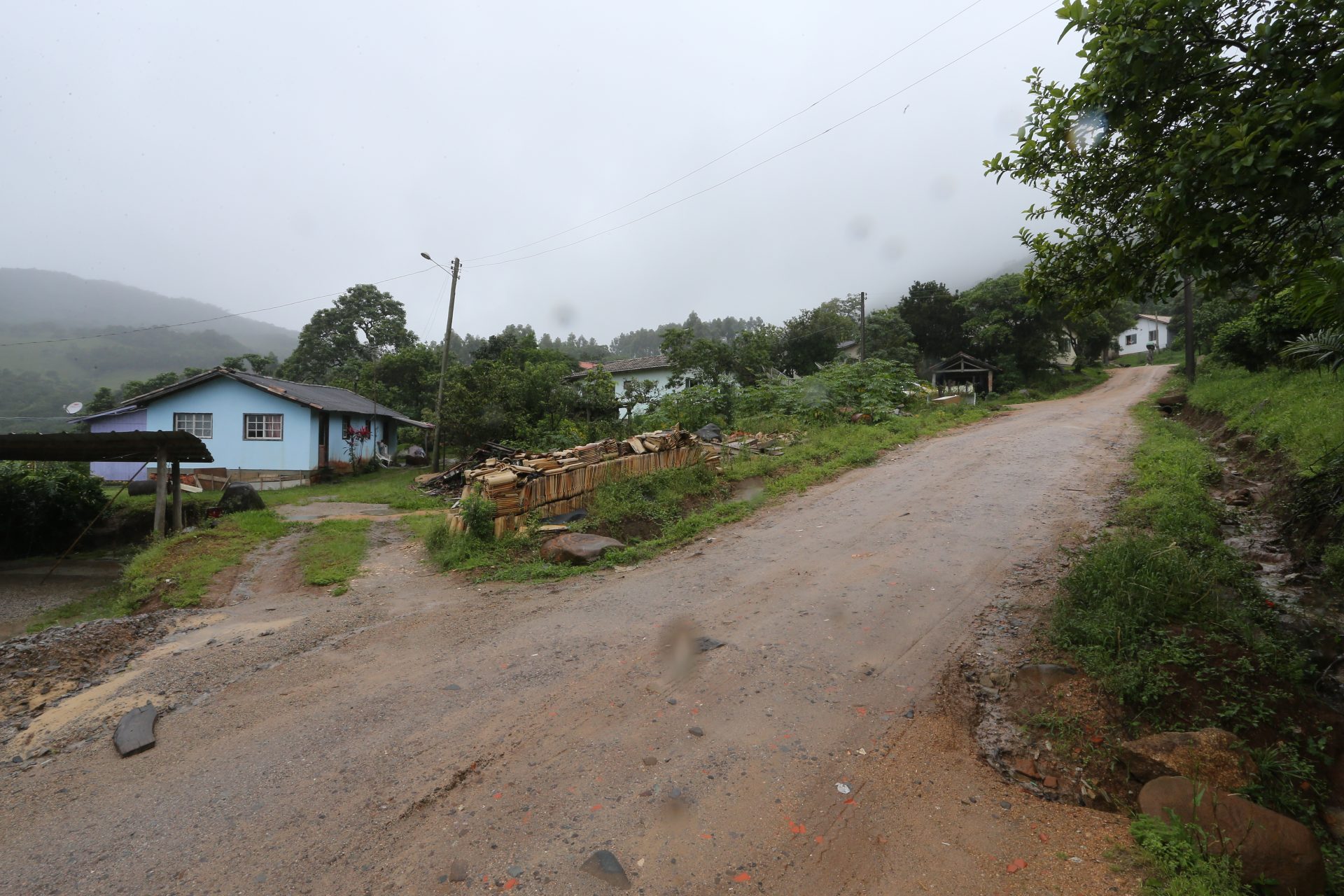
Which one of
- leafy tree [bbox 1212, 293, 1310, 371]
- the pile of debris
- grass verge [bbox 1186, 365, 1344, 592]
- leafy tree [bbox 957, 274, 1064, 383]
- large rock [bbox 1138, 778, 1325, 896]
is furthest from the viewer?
leafy tree [bbox 957, 274, 1064, 383]

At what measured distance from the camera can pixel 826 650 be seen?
16.4 ft

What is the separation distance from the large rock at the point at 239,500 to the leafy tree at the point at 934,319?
33665mm

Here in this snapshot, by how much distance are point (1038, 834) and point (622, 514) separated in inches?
284

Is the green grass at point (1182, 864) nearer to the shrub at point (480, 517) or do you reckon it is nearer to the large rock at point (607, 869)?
the large rock at point (607, 869)

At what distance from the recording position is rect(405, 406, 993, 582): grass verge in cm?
851

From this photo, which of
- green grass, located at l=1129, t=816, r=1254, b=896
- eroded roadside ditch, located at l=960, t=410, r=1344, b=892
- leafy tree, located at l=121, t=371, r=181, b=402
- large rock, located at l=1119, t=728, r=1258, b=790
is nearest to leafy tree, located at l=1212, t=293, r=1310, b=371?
eroded roadside ditch, located at l=960, t=410, r=1344, b=892

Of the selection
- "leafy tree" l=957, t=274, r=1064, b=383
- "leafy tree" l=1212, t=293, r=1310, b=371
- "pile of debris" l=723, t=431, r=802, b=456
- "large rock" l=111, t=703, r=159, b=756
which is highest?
"leafy tree" l=957, t=274, r=1064, b=383

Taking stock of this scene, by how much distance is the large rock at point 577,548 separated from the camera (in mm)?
8273

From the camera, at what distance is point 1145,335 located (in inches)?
2288

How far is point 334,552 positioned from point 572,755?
27.5 ft

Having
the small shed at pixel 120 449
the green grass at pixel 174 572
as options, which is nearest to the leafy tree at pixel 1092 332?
the green grass at pixel 174 572

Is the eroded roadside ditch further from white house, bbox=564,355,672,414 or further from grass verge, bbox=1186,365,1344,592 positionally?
white house, bbox=564,355,672,414

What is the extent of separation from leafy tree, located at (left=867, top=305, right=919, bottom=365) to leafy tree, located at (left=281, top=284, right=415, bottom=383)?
36695mm

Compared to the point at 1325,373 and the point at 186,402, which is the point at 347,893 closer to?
the point at 1325,373
